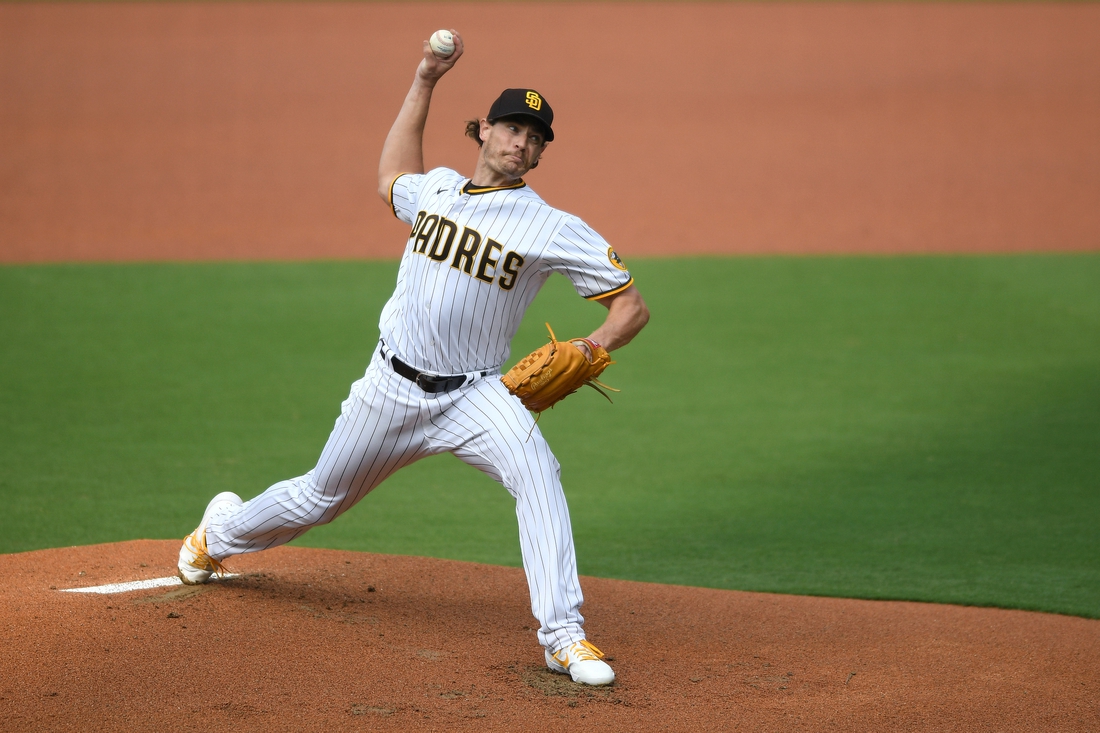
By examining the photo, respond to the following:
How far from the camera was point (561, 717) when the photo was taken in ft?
10.5

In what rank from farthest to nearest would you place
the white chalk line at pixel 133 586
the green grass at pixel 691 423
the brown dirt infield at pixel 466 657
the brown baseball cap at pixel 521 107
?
the green grass at pixel 691 423 < the white chalk line at pixel 133 586 < the brown baseball cap at pixel 521 107 < the brown dirt infield at pixel 466 657

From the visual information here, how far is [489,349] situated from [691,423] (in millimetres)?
3765

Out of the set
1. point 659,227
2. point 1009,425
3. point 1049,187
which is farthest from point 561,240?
point 1049,187

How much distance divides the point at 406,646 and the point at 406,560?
1024 mm

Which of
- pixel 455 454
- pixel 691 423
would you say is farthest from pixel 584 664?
pixel 691 423

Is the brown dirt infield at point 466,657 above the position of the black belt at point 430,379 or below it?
below

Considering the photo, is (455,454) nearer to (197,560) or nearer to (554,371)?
(554,371)

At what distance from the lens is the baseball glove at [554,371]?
3.38 meters

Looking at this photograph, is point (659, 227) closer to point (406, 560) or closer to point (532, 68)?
Result: point (532, 68)

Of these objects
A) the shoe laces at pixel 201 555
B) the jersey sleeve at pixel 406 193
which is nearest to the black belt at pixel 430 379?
the jersey sleeve at pixel 406 193

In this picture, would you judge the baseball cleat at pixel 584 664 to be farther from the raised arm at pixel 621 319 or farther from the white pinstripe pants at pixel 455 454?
the raised arm at pixel 621 319

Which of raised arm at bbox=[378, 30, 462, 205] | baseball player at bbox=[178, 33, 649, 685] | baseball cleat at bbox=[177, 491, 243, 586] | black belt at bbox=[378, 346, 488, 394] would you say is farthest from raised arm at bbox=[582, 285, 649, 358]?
baseball cleat at bbox=[177, 491, 243, 586]

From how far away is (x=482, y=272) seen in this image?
359 centimetres

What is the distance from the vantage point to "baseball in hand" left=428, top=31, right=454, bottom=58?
3.91 metres
